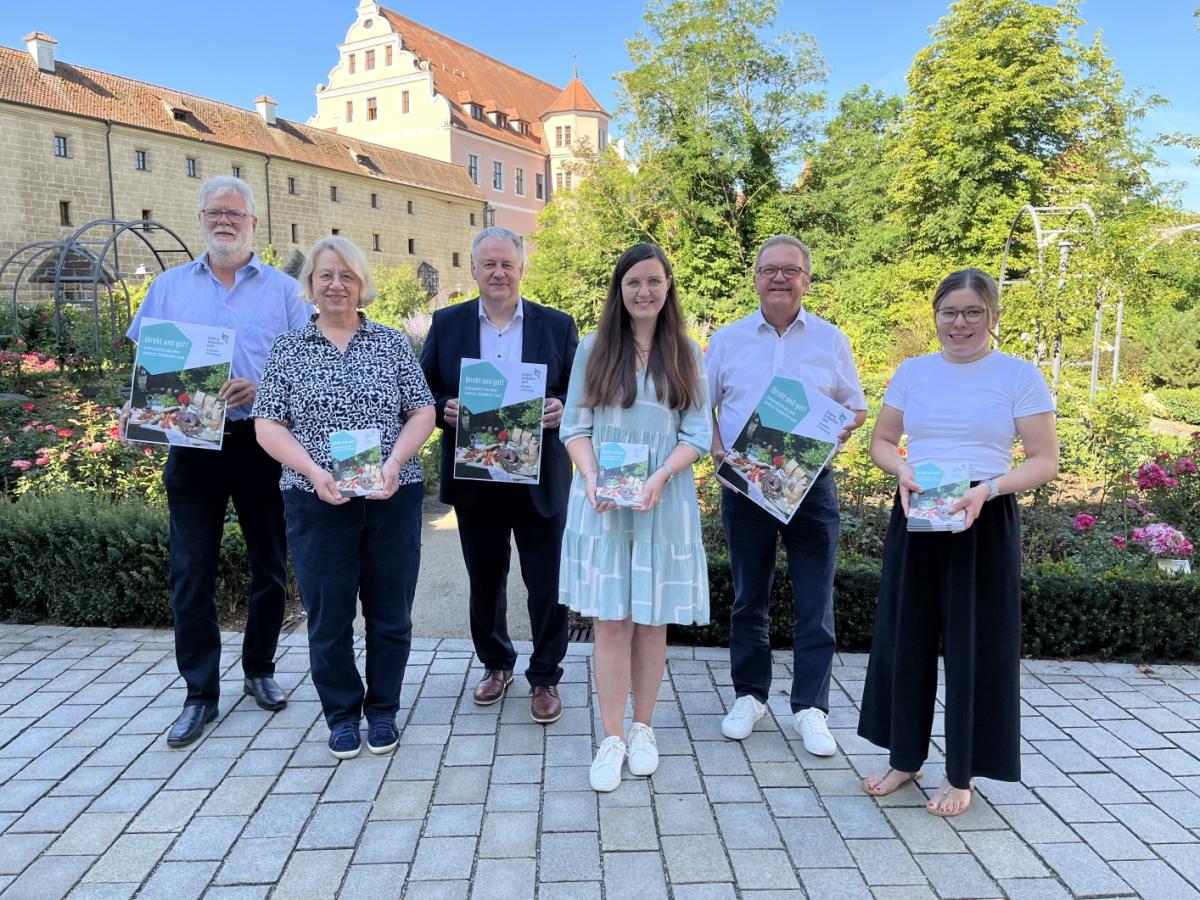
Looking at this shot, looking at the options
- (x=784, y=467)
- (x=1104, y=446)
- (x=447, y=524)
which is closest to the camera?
(x=784, y=467)

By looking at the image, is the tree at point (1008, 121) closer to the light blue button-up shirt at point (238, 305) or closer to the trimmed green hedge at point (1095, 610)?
the trimmed green hedge at point (1095, 610)

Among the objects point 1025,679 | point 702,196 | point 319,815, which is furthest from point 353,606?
point 702,196

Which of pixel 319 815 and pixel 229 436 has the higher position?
pixel 229 436

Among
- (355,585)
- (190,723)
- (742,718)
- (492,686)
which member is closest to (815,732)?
(742,718)

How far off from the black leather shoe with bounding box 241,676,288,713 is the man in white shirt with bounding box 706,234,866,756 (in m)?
2.03

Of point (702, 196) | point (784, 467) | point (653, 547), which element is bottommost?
point (653, 547)

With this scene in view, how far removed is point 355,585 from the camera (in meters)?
3.32

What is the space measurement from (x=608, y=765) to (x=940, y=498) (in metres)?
1.57

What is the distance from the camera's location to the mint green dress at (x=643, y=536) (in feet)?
9.89

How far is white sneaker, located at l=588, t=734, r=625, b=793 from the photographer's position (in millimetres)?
3047

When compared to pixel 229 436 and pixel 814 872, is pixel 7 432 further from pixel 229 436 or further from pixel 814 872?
pixel 814 872

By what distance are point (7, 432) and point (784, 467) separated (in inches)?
272

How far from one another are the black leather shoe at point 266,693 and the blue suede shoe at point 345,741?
51cm

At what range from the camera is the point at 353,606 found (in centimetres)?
336
